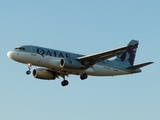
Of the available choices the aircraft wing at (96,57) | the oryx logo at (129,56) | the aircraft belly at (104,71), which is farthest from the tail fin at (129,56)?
the aircraft wing at (96,57)

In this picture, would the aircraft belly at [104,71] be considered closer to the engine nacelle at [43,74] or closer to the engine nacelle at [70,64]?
the engine nacelle at [70,64]

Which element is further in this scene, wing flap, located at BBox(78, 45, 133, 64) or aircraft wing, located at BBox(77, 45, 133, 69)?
aircraft wing, located at BBox(77, 45, 133, 69)

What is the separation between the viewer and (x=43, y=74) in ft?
217

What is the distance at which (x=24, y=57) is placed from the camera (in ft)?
198

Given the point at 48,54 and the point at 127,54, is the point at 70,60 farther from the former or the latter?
the point at 127,54

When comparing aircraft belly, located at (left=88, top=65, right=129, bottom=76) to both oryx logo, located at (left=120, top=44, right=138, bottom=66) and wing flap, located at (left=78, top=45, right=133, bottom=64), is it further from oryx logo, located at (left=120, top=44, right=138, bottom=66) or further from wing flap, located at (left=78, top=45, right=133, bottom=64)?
oryx logo, located at (left=120, top=44, right=138, bottom=66)

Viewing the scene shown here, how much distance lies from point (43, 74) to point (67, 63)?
21.0 ft

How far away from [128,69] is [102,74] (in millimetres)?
4286

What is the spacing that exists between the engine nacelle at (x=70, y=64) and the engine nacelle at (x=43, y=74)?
5.69 m

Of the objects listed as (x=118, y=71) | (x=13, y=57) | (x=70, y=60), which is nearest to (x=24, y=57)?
(x=13, y=57)

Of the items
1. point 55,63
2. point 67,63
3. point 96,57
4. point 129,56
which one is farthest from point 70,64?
point 129,56

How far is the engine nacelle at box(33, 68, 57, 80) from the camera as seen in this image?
2596 inches

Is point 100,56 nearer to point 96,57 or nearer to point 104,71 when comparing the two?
point 96,57

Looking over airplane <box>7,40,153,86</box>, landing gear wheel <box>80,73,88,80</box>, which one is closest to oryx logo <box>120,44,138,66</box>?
airplane <box>7,40,153,86</box>
